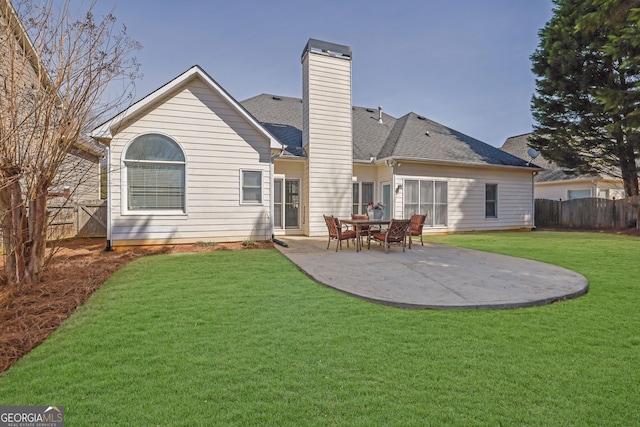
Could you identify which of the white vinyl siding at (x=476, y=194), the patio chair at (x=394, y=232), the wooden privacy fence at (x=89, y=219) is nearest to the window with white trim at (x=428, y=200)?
the white vinyl siding at (x=476, y=194)

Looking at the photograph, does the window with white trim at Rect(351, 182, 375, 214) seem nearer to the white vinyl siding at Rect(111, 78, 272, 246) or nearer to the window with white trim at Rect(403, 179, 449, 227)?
the window with white trim at Rect(403, 179, 449, 227)

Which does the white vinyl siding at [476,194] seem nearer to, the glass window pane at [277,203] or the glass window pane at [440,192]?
the glass window pane at [440,192]

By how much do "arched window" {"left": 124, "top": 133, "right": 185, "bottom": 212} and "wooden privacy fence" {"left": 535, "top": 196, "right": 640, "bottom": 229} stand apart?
1836 cm

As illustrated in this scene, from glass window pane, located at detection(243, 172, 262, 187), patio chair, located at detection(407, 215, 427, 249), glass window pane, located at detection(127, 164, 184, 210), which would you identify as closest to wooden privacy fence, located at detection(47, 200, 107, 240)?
glass window pane, located at detection(127, 164, 184, 210)

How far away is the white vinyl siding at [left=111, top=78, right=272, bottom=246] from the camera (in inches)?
346

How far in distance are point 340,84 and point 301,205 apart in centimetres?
477

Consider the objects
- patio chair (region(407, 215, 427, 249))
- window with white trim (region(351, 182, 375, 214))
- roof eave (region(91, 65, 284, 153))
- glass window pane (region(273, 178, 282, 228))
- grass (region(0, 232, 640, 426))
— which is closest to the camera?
grass (region(0, 232, 640, 426))

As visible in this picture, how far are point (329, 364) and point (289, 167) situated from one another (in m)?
9.86

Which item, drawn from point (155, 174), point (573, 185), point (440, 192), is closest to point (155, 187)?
point (155, 174)

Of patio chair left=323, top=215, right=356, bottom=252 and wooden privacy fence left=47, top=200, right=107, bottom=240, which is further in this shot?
wooden privacy fence left=47, top=200, right=107, bottom=240

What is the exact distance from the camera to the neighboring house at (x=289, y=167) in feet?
29.2

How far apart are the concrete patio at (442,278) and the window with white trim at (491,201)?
7238 mm

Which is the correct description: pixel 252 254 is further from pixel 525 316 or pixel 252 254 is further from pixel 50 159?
pixel 525 316

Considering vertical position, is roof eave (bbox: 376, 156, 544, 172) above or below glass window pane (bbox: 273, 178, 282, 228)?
above
